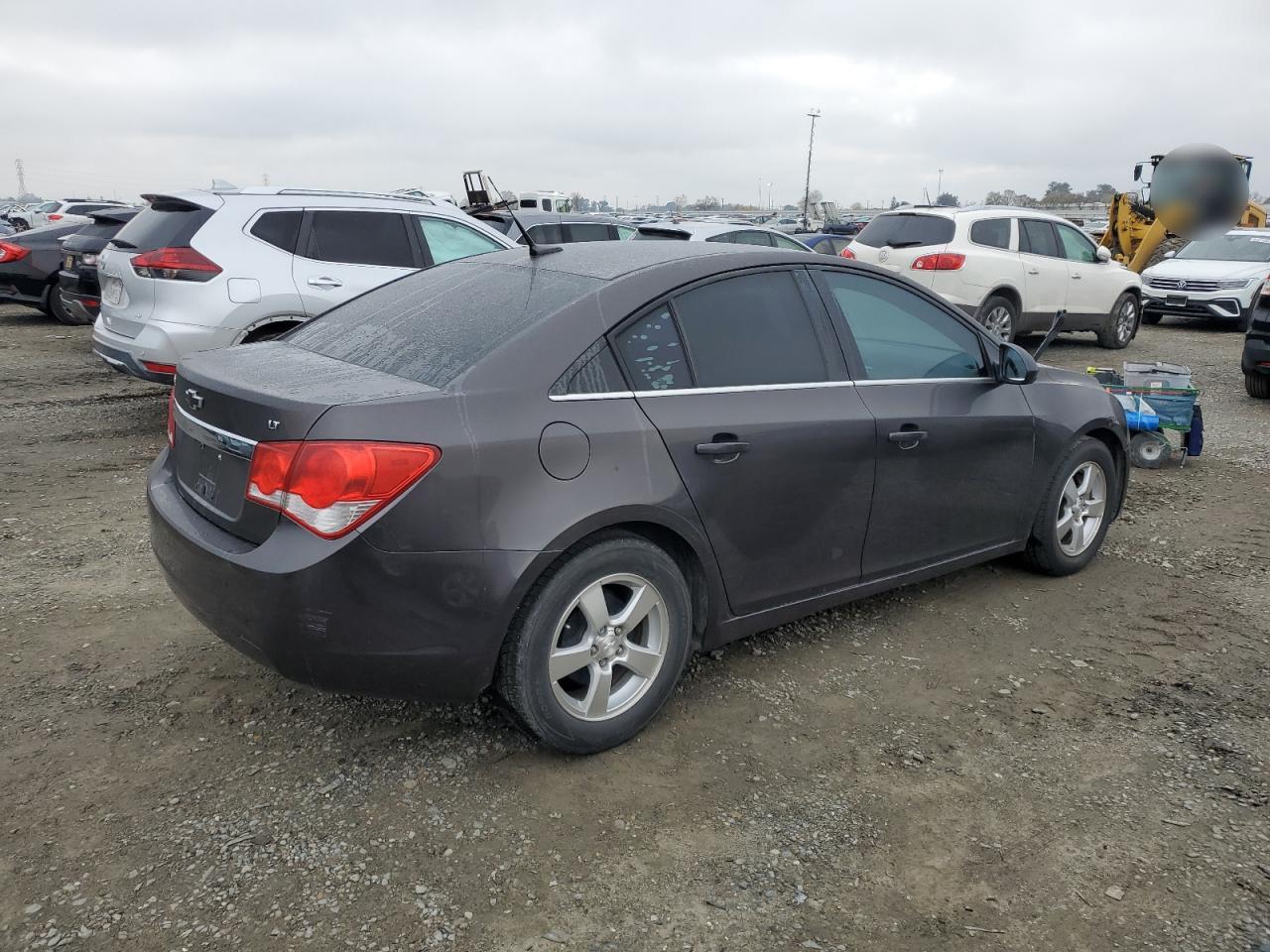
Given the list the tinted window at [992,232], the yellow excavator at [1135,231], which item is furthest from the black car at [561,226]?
the yellow excavator at [1135,231]

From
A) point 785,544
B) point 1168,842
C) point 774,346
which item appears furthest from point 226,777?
point 1168,842

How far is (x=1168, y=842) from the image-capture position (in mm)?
2732

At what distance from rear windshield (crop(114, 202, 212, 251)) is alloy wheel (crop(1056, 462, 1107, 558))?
5.53 meters

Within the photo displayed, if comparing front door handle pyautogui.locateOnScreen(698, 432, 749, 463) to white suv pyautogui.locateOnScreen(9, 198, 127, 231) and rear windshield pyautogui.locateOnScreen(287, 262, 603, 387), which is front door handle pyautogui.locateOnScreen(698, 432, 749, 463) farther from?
white suv pyautogui.locateOnScreen(9, 198, 127, 231)

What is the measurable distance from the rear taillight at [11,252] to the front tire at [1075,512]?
13.4 metres

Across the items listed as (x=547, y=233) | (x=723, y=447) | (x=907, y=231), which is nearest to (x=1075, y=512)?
(x=723, y=447)

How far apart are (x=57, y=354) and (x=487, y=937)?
10.9 meters

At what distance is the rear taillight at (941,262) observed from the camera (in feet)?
35.2

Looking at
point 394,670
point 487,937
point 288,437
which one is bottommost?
point 487,937

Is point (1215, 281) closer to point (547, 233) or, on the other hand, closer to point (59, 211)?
point (547, 233)

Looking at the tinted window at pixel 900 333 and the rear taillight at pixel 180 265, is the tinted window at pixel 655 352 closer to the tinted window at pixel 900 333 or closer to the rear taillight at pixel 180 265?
the tinted window at pixel 900 333

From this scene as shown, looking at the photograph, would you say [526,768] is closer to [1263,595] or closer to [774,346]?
[774,346]

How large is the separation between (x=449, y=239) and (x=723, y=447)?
195 inches

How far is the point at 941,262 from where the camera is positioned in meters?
10.8
